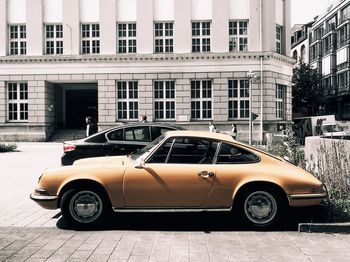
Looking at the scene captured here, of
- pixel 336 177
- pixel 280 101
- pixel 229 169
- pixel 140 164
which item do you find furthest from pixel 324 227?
pixel 280 101

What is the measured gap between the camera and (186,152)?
21.9 ft

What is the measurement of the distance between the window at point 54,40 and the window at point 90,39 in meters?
1.64

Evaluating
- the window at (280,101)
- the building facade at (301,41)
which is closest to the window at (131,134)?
the window at (280,101)

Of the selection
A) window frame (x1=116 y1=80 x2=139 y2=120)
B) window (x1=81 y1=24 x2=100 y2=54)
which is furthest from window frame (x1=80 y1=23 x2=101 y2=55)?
window frame (x1=116 y1=80 x2=139 y2=120)

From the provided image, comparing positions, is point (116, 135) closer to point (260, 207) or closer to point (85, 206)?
point (85, 206)

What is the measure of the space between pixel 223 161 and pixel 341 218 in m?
1.88

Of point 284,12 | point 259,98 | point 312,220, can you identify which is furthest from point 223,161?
point 284,12

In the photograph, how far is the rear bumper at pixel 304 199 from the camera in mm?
6406

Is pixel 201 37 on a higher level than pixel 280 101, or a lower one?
higher

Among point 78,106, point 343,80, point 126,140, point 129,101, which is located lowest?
point 126,140

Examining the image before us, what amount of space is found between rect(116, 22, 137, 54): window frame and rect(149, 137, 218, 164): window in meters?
27.5

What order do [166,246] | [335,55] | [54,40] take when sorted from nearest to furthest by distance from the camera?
[166,246], [54,40], [335,55]

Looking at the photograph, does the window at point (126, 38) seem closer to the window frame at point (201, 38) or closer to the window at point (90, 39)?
the window at point (90, 39)

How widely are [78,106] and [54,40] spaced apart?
5.97 metres
